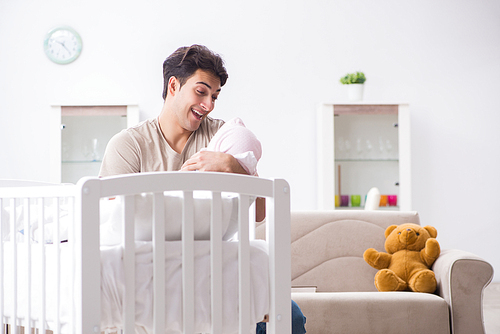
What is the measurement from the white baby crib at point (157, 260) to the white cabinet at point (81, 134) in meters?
2.24

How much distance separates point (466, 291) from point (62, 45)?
322cm

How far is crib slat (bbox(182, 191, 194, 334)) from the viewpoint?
0.98m

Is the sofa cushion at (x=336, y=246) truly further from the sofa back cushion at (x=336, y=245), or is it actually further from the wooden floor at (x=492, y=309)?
the wooden floor at (x=492, y=309)

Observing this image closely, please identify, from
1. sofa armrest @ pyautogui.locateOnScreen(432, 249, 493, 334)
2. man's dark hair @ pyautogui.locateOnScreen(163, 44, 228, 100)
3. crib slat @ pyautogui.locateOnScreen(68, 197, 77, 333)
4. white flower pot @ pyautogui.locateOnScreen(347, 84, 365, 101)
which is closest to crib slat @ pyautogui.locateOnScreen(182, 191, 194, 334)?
crib slat @ pyautogui.locateOnScreen(68, 197, 77, 333)

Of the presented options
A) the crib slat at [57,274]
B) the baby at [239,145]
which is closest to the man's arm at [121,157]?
the baby at [239,145]

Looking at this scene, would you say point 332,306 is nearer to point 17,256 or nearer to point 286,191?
point 286,191

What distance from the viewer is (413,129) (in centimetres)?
379

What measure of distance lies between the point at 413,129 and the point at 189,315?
3.22m

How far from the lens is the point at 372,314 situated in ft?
6.59

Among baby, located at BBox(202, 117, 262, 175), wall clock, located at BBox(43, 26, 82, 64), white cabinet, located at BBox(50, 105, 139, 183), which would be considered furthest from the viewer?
wall clock, located at BBox(43, 26, 82, 64)

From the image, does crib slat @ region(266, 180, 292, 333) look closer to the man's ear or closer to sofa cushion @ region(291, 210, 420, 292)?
the man's ear

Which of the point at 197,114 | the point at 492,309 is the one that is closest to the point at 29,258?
the point at 197,114

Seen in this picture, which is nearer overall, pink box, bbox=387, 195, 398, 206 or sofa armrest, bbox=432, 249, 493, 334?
sofa armrest, bbox=432, 249, 493, 334

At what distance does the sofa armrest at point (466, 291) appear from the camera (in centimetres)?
202
